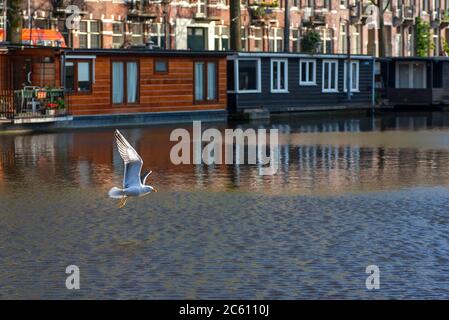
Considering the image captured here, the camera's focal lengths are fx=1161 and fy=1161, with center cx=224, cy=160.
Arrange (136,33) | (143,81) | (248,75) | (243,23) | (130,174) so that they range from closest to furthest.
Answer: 1. (130,174)
2. (143,81)
3. (248,75)
4. (136,33)
5. (243,23)

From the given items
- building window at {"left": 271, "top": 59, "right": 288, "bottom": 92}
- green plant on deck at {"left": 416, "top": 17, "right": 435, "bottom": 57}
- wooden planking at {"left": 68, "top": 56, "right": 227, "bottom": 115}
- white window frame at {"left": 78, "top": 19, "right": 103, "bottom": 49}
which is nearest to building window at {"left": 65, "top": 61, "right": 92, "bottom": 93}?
wooden planking at {"left": 68, "top": 56, "right": 227, "bottom": 115}

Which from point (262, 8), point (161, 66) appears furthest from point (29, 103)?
point (262, 8)

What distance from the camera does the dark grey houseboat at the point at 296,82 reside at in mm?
58781

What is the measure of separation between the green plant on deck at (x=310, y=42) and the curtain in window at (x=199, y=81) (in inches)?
955

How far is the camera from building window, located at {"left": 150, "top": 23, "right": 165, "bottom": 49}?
66.7m

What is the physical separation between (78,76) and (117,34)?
1653 cm

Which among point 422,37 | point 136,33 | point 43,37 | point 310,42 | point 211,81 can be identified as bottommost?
point 211,81

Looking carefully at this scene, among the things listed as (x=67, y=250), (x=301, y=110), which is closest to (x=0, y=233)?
(x=67, y=250)

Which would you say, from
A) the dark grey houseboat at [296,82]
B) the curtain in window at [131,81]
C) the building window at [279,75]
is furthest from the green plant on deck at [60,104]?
the building window at [279,75]

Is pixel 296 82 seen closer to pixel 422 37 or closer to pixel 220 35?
pixel 220 35

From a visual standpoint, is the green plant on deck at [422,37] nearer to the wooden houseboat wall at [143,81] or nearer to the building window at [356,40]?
the building window at [356,40]

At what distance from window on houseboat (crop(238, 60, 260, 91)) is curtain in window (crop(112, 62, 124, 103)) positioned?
941 centimetres

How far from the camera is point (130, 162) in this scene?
1554 centimetres
